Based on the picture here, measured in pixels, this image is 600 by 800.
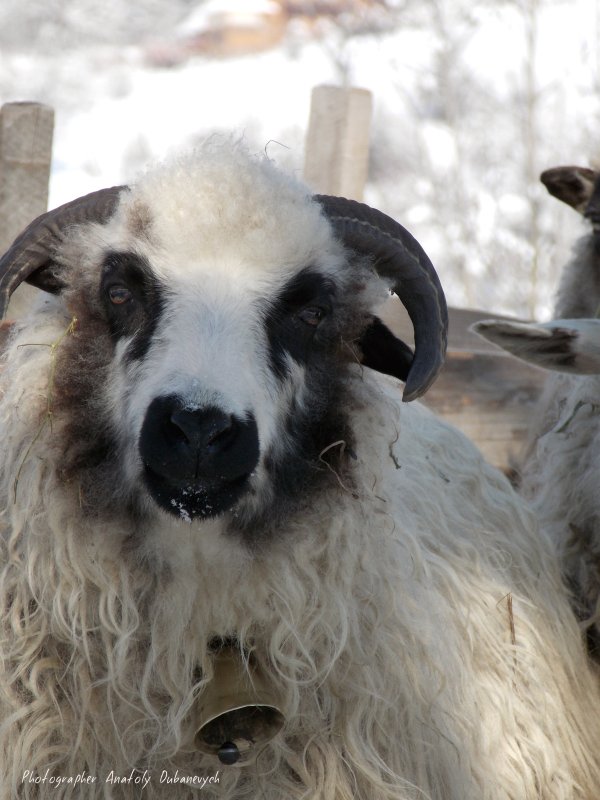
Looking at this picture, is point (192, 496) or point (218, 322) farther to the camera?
point (218, 322)

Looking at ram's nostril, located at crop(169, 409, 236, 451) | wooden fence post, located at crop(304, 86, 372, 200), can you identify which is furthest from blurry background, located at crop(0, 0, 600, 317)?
ram's nostril, located at crop(169, 409, 236, 451)

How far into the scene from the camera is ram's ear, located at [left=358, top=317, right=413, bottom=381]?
9.27 feet

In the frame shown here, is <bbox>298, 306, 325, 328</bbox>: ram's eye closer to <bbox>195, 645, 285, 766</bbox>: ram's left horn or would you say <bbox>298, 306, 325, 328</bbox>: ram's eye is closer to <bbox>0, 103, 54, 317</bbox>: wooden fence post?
<bbox>195, 645, 285, 766</bbox>: ram's left horn

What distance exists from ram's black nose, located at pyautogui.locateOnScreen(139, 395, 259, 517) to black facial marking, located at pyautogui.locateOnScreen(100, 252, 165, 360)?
28cm

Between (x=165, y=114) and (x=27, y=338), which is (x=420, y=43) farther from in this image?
(x=27, y=338)

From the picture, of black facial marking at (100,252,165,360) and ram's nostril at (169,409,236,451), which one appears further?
black facial marking at (100,252,165,360)

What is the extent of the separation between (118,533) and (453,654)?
35.9 inches

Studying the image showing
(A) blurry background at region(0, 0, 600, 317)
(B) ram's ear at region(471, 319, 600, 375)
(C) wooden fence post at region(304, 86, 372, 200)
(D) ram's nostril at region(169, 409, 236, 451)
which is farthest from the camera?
(A) blurry background at region(0, 0, 600, 317)

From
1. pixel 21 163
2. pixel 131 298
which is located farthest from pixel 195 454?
pixel 21 163

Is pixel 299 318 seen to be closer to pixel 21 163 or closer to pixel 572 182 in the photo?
pixel 572 182

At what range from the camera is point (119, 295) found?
256 centimetres

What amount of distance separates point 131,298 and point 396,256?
2.19ft

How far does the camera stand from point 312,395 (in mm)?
2643

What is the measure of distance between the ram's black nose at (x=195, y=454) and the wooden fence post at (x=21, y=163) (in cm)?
223
